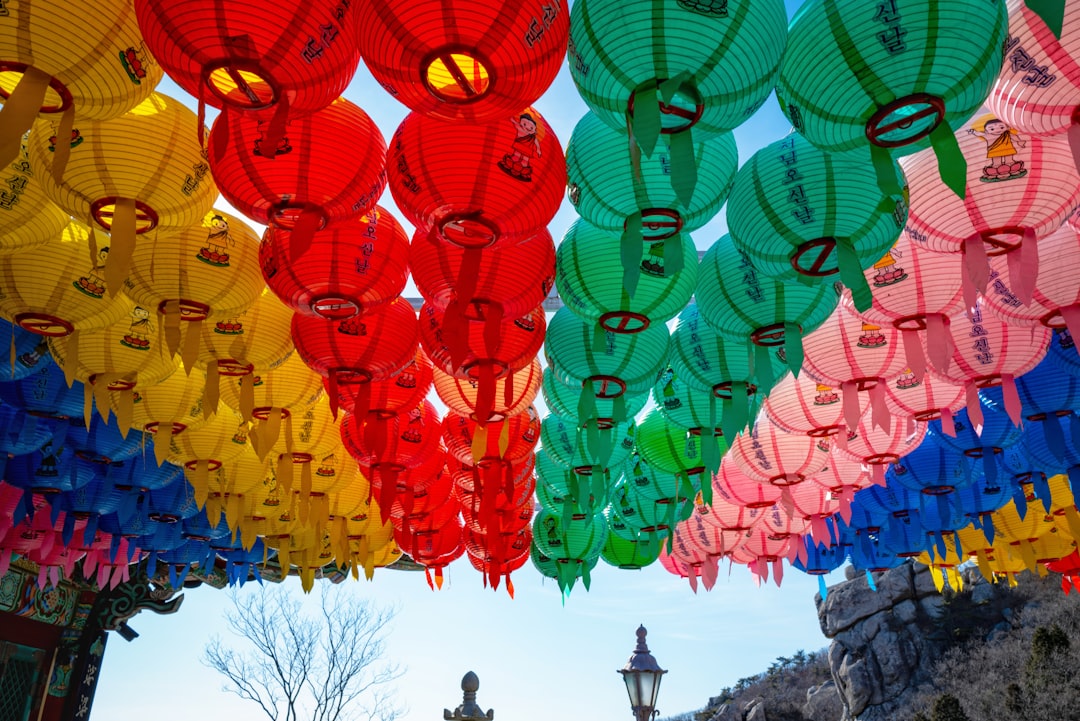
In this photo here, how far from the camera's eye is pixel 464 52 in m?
2.11

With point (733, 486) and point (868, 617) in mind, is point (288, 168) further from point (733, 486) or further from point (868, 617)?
point (868, 617)

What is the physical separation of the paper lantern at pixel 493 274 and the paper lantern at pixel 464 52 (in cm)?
105

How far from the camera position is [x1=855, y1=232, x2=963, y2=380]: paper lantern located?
11.6 ft

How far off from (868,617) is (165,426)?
71.1 feet

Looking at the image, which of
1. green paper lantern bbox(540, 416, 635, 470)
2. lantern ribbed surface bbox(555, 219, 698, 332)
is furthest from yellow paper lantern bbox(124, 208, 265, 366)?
green paper lantern bbox(540, 416, 635, 470)

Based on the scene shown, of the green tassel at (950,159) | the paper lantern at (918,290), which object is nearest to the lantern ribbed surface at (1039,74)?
the green tassel at (950,159)

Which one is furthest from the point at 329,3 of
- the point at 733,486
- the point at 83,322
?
the point at 733,486

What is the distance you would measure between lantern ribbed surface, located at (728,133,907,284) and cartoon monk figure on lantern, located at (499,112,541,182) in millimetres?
953

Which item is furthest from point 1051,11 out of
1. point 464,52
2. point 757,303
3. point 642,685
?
point 642,685

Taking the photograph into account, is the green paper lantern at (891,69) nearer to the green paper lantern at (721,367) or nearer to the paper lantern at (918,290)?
the paper lantern at (918,290)

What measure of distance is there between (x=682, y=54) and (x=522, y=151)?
761 millimetres

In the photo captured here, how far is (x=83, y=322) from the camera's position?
149 inches

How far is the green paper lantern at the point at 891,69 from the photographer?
218 cm

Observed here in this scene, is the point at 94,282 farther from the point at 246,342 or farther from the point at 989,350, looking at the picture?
the point at 989,350
